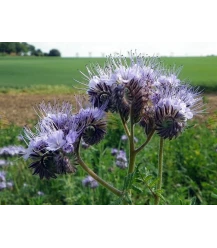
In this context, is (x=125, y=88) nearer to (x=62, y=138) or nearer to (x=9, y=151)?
(x=62, y=138)

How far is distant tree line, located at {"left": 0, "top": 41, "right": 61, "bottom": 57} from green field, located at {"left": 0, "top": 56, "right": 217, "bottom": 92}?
27mm

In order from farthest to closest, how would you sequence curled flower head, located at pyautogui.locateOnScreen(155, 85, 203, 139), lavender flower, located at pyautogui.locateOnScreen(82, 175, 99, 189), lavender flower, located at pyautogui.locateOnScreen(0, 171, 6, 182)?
lavender flower, located at pyautogui.locateOnScreen(0, 171, 6, 182) < lavender flower, located at pyautogui.locateOnScreen(82, 175, 99, 189) < curled flower head, located at pyautogui.locateOnScreen(155, 85, 203, 139)

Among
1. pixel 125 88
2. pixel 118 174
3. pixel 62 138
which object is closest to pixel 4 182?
pixel 118 174

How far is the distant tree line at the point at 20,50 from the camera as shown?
219 centimetres

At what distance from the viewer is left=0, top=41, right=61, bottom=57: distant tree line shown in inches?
86.3

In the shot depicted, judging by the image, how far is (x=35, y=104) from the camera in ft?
7.48

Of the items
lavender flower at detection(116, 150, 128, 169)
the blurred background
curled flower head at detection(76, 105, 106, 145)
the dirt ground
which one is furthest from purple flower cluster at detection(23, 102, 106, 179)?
lavender flower at detection(116, 150, 128, 169)

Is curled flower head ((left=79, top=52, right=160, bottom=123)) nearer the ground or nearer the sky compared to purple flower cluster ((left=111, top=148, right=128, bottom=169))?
nearer the sky

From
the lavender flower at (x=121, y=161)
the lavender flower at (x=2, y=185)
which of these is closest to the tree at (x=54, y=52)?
the lavender flower at (x=121, y=161)

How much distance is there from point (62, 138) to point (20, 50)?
0.99 m

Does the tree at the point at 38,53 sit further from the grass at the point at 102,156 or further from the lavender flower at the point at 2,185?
the lavender flower at the point at 2,185

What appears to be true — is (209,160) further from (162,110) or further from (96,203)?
(162,110)

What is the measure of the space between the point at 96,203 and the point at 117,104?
108 cm

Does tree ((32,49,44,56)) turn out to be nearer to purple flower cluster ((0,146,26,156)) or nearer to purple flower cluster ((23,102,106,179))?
purple flower cluster ((0,146,26,156))
